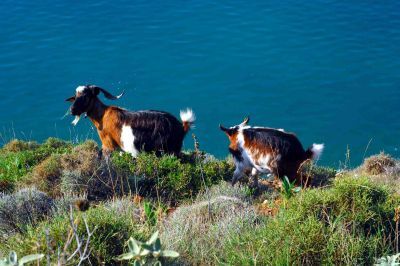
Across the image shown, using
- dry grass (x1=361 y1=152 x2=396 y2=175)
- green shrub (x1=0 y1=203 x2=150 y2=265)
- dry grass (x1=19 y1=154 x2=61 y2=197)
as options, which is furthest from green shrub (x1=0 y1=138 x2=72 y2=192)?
dry grass (x1=361 y1=152 x2=396 y2=175)

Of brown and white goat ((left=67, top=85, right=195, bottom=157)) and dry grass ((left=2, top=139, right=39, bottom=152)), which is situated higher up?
brown and white goat ((left=67, top=85, right=195, bottom=157))

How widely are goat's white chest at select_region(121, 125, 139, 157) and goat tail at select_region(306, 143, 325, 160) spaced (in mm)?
2839

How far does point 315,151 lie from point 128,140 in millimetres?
3147

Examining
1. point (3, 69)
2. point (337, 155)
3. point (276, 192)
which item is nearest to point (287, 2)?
point (337, 155)

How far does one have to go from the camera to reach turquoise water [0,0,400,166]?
56.1ft

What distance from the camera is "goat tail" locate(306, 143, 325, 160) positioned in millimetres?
8508

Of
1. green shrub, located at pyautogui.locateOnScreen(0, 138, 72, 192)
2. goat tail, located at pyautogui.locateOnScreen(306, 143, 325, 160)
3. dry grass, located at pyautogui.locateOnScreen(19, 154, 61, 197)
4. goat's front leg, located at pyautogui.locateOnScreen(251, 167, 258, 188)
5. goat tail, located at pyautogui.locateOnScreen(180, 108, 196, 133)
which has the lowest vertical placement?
goat's front leg, located at pyautogui.locateOnScreen(251, 167, 258, 188)

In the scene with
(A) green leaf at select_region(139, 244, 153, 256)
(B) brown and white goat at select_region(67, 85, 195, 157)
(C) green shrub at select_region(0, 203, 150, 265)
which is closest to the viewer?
(A) green leaf at select_region(139, 244, 153, 256)

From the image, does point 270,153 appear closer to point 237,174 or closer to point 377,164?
point 237,174

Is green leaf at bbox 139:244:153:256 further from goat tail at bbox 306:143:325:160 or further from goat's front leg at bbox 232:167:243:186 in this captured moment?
goat's front leg at bbox 232:167:243:186

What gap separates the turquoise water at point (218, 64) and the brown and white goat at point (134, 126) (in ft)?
19.2

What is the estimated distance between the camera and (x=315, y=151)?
857 cm

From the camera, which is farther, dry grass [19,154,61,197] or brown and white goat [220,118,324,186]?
brown and white goat [220,118,324,186]

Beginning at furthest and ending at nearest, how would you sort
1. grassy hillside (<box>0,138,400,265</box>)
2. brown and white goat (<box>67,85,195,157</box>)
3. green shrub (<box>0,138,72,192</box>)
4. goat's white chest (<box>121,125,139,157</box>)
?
goat's white chest (<box>121,125,139,157</box>) < brown and white goat (<box>67,85,195,157</box>) < green shrub (<box>0,138,72,192</box>) < grassy hillside (<box>0,138,400,265</box>)
